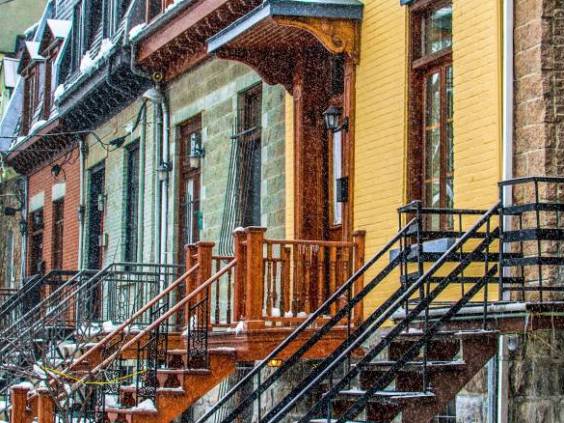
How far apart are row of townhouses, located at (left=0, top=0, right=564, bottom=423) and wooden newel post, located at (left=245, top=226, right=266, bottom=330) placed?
0.02 meters

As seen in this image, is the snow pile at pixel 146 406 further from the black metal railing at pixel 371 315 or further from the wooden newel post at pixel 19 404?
the black metal railing at pixel 371 315

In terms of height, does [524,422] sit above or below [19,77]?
below

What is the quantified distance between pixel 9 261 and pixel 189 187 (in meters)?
12.5

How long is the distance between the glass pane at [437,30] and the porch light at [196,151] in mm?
6186

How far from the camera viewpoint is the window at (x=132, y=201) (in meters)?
21.6

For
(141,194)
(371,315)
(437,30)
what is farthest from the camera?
(141,194)

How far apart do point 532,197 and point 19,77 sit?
22.7m

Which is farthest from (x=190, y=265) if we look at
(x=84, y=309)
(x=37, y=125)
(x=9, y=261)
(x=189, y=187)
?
(x=9, y=261)

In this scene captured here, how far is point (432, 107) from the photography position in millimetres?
12727

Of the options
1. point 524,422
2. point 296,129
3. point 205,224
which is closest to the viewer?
point 524,422

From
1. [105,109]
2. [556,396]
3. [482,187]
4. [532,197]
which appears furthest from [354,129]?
[105,109]

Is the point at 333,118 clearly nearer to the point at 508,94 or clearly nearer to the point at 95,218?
the point at 508,94

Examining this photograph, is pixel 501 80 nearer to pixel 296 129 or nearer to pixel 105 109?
pixel 296 129

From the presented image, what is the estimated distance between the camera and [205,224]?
712 inches
